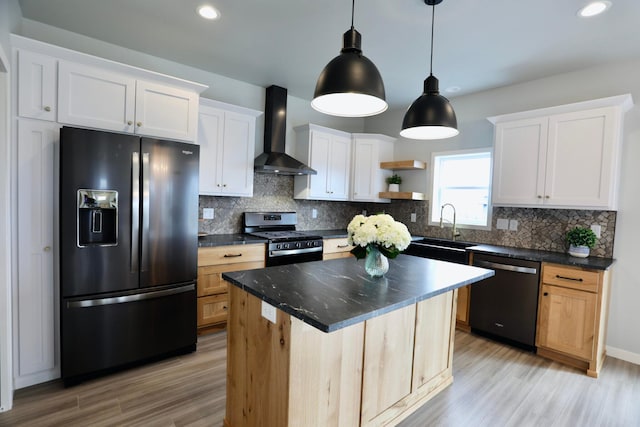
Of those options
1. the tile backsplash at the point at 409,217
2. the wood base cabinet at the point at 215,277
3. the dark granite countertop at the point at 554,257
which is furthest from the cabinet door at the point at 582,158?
the wood base cabinet at the point at 215,277

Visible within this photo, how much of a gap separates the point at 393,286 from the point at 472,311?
6.94ft

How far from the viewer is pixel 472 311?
335 centimetres

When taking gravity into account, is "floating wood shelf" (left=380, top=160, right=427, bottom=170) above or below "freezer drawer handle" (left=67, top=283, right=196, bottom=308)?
above

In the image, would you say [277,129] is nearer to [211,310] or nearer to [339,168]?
[339,168]

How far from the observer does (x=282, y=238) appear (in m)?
3.44

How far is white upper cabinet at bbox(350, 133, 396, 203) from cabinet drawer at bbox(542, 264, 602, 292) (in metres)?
2.29

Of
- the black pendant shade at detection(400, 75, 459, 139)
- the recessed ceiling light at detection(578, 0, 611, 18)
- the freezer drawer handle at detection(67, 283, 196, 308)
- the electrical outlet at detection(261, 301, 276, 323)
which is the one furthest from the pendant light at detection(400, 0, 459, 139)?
the freezer drawer handle at detection(67, 283, 196, 308)

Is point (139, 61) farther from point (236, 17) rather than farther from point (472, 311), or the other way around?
point (472, 311)

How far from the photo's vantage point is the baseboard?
9.41 ft

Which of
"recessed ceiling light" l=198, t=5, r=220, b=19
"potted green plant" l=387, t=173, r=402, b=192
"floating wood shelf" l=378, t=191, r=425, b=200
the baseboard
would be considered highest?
"recessed ceiling light" l=198, t=5, r=220, b=19

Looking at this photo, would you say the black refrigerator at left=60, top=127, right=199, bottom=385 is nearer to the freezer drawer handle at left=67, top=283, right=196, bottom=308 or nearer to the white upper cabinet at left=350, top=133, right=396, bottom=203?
the freezer drawer handle at left=67, top=283, right=196, bottom=308

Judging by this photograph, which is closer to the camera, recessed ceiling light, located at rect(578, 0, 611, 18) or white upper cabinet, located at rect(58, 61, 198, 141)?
recessed ceiling light, located at rect(578, 0, 611, 18)

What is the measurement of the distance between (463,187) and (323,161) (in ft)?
6.08

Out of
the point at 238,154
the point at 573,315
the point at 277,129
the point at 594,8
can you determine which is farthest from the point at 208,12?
the point at 573,315
